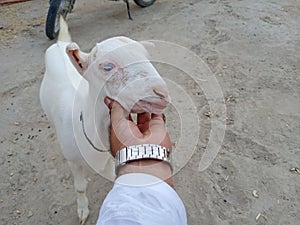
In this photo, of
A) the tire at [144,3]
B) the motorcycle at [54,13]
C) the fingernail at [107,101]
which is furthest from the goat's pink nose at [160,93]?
the tire at [144,3]

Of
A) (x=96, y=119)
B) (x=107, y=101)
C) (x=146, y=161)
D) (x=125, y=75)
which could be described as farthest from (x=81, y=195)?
(x=146, y=161)

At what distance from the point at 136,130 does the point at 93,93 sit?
39 centimetres

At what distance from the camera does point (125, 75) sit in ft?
3.96

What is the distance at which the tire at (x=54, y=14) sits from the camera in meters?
3.72

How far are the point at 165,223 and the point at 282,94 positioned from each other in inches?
90.0

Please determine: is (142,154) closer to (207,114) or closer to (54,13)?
(207,114)

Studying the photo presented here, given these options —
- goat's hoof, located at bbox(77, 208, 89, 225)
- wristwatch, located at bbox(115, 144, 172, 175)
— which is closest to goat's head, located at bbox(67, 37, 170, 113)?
wristwatch, located at bbox(115, 144, 172, 175)

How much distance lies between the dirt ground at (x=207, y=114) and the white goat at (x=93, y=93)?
1.45ft

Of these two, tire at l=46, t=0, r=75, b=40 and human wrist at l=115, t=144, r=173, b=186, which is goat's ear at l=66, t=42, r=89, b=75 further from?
tire at l=46, t=0, r=75, b=40

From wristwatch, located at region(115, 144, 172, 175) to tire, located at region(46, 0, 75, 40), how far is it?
3.01 m

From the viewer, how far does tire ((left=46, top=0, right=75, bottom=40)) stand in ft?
12.2

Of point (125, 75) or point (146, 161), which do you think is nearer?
point (146, 161)

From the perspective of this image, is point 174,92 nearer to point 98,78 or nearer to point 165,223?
point 98,78

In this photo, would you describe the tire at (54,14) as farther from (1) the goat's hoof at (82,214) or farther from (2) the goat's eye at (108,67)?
(2) the goat's eye at (108,67)
